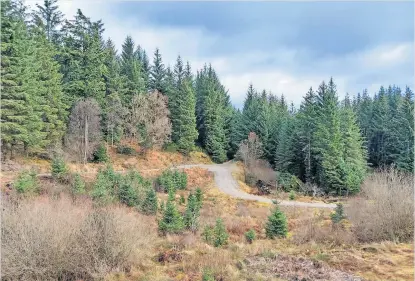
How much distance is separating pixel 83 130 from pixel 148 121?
35.6 feet

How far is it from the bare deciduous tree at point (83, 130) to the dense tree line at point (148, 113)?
105 mm

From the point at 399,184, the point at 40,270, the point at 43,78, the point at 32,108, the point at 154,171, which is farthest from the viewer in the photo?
the point at 154,171

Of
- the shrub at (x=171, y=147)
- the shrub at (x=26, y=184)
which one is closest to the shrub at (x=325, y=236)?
the shrub at (x=26, y=184)

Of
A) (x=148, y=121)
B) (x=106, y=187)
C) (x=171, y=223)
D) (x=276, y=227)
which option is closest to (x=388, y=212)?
(x=276, y=227)

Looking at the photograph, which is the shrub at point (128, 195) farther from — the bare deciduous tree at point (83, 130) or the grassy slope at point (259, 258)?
the bare deciduous tree at point (83, 130)

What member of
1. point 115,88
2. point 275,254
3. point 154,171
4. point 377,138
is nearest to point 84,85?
point 115,88

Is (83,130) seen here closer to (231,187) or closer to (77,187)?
(77,187)

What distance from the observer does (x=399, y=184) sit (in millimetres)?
15320

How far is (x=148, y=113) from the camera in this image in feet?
149

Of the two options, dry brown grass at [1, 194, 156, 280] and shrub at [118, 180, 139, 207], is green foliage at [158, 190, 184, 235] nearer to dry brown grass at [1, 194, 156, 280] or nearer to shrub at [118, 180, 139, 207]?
shrub at [118, 180, 139, 207]

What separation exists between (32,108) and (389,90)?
85.2 m

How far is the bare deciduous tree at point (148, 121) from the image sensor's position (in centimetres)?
4388

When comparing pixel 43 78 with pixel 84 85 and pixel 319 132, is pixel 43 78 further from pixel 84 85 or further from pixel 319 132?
pixel 319 132

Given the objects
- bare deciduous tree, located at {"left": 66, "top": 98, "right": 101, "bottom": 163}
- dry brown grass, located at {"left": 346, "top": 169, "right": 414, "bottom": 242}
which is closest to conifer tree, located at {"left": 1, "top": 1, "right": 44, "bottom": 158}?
bare deciduous tree, located at {"left": 66, "top": 98, "right": 101, "bottom": 163}
